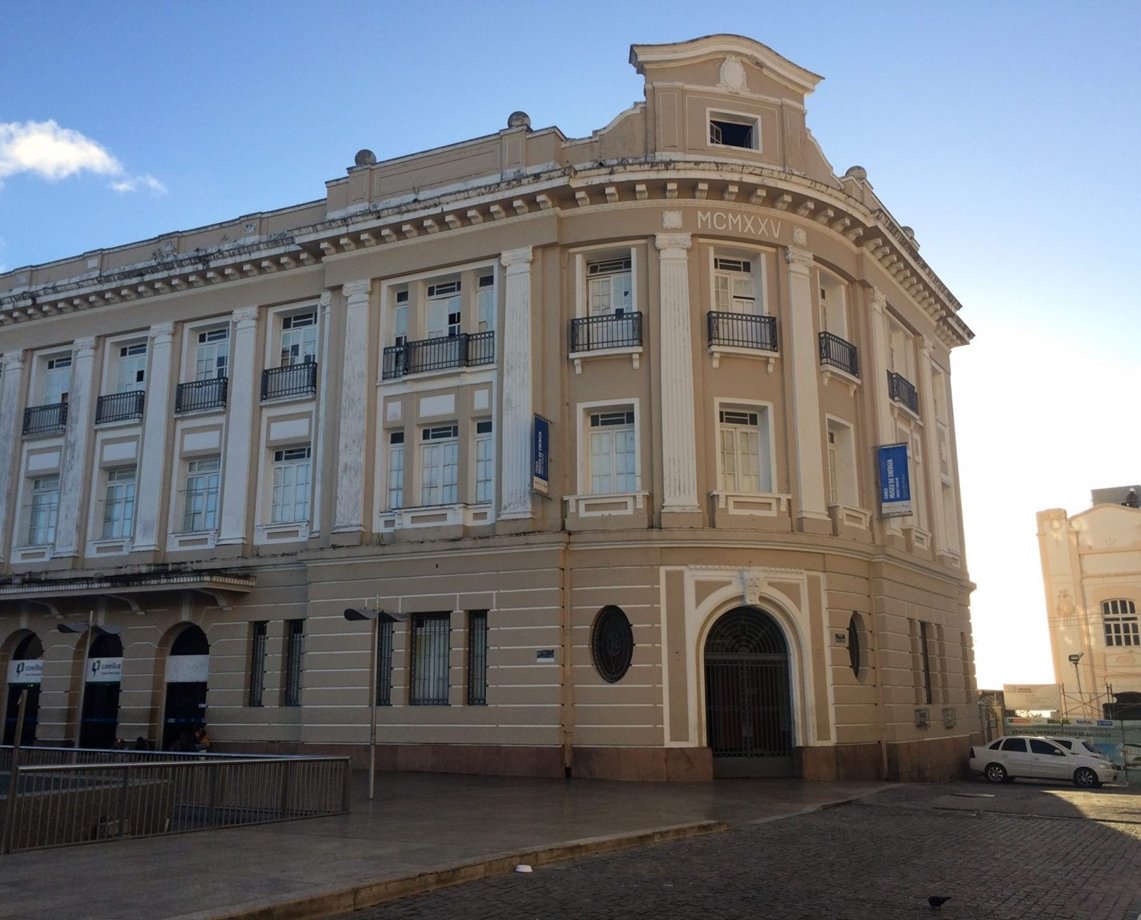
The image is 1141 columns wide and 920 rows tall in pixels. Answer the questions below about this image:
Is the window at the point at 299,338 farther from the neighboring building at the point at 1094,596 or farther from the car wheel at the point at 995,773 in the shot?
the neighboring building at the point at 1094,596

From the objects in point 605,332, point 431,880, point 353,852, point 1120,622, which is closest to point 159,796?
point 353,852

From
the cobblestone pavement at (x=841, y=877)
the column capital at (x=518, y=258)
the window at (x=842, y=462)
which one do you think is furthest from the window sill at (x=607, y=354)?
the cobblestone pavement at (x=841, y=877)

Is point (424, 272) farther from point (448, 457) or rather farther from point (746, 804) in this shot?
point (746, 804)

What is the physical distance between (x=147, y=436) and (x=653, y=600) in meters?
15.6

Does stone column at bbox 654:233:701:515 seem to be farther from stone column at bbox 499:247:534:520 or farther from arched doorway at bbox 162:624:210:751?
arched doorway at bbox 162:624:210:751

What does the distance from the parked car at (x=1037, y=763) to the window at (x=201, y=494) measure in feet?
69.9

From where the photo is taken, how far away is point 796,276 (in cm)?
2488

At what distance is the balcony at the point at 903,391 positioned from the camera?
93.1 feet

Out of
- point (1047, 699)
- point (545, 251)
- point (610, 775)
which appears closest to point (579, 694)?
point (610, 775)

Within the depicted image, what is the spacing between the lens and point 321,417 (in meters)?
27.0

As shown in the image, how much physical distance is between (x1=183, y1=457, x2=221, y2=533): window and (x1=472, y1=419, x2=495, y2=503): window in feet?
26.7

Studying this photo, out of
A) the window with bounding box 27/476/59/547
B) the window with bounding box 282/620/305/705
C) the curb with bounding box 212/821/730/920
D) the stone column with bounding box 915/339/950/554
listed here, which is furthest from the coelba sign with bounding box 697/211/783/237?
the window with bounding box 27/476/59/547

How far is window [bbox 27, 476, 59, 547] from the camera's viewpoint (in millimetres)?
30844

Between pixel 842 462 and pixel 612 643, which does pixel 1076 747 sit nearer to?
pixel 842 462
